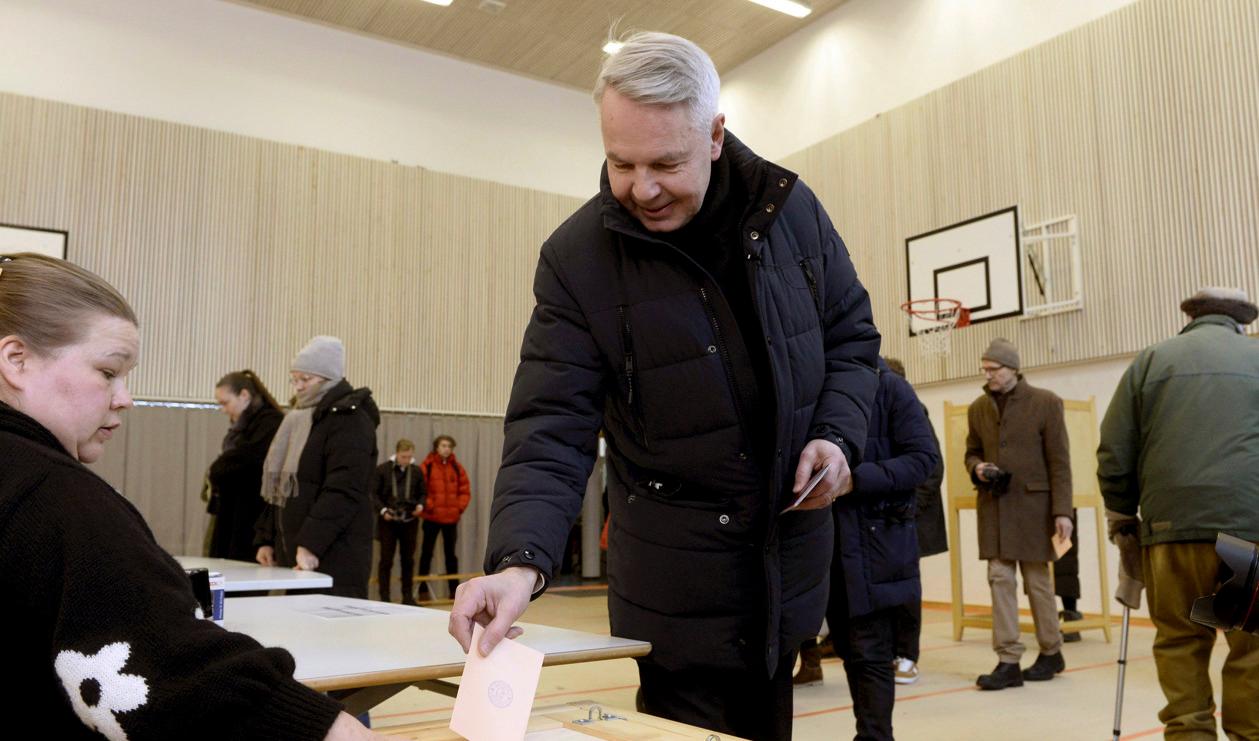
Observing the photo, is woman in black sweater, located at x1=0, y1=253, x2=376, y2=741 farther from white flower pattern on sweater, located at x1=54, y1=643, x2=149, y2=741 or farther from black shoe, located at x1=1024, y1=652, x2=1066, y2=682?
black shoe, located at x1=1024, y1=652, x2=1066, y2=682

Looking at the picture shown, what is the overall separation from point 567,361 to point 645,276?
0.19 meters

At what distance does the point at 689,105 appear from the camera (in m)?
1.41

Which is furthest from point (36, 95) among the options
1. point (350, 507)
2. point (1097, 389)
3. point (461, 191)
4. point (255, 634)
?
point (1097, 389)

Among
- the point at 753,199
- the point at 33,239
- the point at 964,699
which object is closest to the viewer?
the point at 753,199

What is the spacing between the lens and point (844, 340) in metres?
1.73

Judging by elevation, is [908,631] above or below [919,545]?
below

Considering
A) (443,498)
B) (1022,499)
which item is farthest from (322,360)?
Result: (443,498)

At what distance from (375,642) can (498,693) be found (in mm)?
797

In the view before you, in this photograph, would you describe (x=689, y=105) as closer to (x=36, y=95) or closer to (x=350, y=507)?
(x=350, y=507)

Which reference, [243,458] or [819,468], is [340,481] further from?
[819,468]

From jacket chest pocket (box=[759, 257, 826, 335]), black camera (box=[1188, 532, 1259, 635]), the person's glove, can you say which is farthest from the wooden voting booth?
jacket chest pocket (box=[759, 257, 826, 335])

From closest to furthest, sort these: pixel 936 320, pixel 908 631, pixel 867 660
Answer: pixel 867 660, pixel 908 631, pixel 936 320

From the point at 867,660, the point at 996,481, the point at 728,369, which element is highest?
the point at 728,369

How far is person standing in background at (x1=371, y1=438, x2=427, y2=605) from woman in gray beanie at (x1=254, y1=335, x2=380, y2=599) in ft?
17.1
